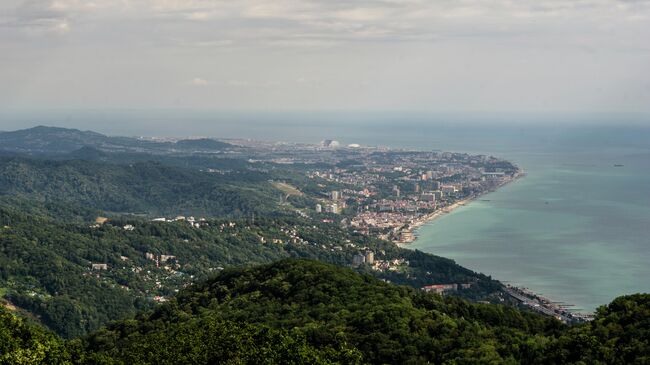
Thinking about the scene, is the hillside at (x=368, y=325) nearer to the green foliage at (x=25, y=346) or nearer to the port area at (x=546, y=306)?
the green foliage at (x=25, y=346)

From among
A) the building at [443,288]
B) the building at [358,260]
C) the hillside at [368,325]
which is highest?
the hillside at [368,325]

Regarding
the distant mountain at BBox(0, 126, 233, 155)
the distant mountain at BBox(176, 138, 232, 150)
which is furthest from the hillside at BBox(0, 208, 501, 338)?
the distant mountain at BBox(176, 138, 232, 150)

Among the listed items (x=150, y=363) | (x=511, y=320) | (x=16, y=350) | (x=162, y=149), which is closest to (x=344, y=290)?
(x=511, y=320)

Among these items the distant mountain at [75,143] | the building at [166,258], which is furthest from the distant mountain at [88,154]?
the building at [166,258]

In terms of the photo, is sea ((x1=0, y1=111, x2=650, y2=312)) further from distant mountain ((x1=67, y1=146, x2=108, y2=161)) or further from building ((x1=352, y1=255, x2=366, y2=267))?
distant mountain ((x1=67, y1=146, x2=108, y2=161))

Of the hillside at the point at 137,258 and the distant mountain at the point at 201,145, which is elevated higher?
the distant mountain at the point at 201,145

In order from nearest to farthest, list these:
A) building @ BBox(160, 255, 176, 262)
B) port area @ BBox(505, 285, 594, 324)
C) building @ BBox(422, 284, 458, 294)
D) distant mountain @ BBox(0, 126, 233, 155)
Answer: port area @ BBox(505, 285, 594, 324) < building @ BBox(422, 284, 458, 294) < building @ BBox(160, 255, 176, 262) < distant mountain @ BBox(0, 126, 233, 155)
